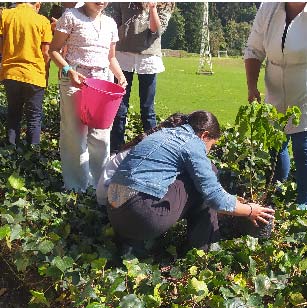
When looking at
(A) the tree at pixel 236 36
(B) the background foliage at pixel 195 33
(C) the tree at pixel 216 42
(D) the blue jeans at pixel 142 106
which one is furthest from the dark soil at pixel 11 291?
(A) the tree at pixel 236 36

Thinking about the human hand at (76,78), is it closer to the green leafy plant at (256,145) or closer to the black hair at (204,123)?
the black hair at (204,123)

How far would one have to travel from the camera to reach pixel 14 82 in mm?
4844

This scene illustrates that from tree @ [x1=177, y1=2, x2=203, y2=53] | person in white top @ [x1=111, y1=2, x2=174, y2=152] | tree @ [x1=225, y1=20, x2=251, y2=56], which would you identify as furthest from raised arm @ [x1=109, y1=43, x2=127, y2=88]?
tree @ [x1=177, y1=2, x2=203, y2=53]

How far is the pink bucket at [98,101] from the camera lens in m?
3.85

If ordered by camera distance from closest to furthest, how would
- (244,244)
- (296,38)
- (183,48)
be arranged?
1. (244,244)
2. (296,38)
3. (183,48)

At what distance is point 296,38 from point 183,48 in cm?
6787

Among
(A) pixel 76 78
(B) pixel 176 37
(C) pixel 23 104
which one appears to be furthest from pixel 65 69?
(B) pixel 176 37

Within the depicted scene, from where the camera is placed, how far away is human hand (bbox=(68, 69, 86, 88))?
12.6ft

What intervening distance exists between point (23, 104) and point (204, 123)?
239cm

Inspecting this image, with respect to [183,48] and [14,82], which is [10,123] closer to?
[14,82]

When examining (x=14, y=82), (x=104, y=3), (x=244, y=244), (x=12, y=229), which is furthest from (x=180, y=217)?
(x=14, y=82)

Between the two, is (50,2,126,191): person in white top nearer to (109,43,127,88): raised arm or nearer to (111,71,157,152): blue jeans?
(109,43,127,88): raised arm

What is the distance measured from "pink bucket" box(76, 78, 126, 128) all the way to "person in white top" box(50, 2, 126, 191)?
0.20 ft

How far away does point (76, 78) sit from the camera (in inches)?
152
